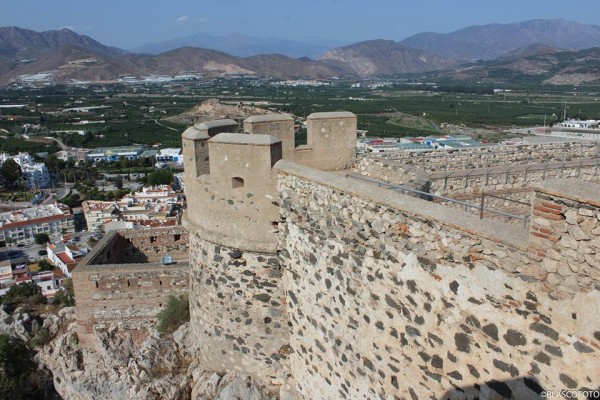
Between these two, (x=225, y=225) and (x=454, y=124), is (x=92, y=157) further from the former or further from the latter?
(x=225, y=225)

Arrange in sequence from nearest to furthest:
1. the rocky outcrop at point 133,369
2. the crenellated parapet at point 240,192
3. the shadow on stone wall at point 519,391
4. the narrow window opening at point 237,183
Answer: the shadow on stone wall at point 519,391 → the crenellated parapet at point 240,192 → the narrow window opening at point 237,183 → the rocky outcrop at point 133,369

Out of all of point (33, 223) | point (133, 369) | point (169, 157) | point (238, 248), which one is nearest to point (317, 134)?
point (238, 248)

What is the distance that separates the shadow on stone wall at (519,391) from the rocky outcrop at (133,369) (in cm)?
329

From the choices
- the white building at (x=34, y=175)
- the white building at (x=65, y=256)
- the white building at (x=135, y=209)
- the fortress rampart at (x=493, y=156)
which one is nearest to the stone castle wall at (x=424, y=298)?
the fortress rampart at (x=493, y=156)

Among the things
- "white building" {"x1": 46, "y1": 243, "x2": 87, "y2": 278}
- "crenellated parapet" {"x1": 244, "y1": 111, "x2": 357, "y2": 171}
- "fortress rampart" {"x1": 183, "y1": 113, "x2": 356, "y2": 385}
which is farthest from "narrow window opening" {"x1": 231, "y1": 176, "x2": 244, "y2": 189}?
"white building" {"x1": 46, "y1": 243, "x2": 87, "y2": 278}

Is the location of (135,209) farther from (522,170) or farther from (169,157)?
(522,170)

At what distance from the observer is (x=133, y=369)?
28.3 ft

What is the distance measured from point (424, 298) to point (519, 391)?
3.39ft

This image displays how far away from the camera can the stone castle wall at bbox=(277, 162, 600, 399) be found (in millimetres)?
3520

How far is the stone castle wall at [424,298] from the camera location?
352 cm

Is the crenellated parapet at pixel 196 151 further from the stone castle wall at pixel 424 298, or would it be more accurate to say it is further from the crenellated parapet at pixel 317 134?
the stone castle wall at pixel 424 298

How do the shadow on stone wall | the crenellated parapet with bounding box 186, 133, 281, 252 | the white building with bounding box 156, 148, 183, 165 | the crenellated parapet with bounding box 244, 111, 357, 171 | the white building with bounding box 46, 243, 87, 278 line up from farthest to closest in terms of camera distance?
the white building with bounding box 156, 148, 183, 165
the white building with bounding box 46, 243, 87, 278
the crenellated parapet with bounding box 244, 111, 357, 171
the crenellated parapet with bounding box 186, 133, 281, 252
the shadow on stone wall

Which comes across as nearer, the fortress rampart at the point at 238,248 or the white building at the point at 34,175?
the fortress rampart at the point at 238,248

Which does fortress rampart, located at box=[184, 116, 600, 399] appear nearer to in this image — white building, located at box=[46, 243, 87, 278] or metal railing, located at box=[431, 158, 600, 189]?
metal railing, located at box=[431, 158, 600, 189]
